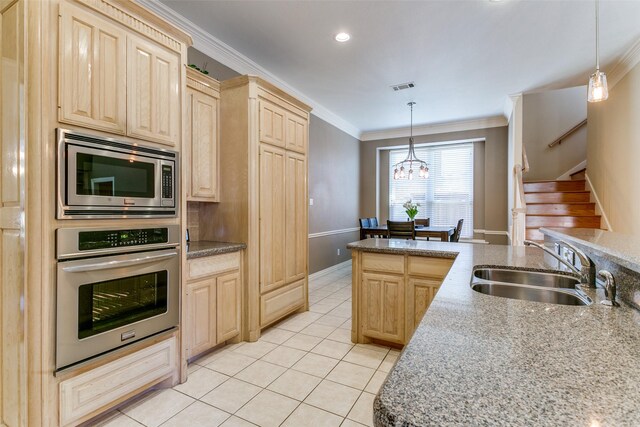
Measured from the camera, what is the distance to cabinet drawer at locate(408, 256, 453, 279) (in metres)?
2.43

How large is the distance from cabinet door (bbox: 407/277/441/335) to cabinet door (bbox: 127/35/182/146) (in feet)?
7.00

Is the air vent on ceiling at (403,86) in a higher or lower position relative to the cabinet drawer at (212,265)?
higher

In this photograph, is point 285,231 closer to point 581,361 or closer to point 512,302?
point 512,302

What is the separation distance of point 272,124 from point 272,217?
3.10 ft

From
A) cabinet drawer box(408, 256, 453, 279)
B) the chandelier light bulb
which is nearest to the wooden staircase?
the chandelier light bulb

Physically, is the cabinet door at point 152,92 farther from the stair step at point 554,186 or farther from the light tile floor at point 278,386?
the stair step at point 554,186

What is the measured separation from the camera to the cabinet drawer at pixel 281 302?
3.05 meters

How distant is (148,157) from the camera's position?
199 centimetres

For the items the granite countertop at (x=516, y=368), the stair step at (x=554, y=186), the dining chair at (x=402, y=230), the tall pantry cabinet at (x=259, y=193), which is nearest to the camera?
the granite countertop at (x=516, y=368)

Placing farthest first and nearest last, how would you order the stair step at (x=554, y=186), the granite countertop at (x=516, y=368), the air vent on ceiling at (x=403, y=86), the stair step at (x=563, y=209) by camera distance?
the stair step at (x=554, y=186) → the stair step at (x=563, y=209) → the air vent on ceiling at (x=403, y=86) → the granite countertop at (x=516, y=368)

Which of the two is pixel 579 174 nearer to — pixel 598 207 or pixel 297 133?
A: pixel 598 207

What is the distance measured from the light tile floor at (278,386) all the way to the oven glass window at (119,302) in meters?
0.59

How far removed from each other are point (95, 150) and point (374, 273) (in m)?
2.18

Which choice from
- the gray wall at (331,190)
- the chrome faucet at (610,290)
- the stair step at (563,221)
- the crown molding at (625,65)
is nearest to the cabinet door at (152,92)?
the chrome faucet at (610,290)
